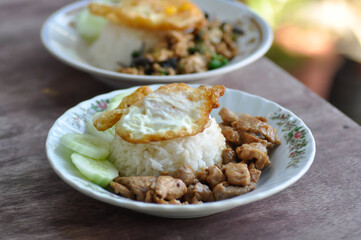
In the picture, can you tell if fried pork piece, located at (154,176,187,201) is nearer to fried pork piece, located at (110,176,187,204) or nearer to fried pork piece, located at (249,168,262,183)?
fried pork piece, located at (110,176,187,204)

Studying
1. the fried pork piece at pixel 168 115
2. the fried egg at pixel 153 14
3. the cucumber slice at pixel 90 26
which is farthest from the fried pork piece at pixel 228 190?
the cucumber slice at pixel 90 26

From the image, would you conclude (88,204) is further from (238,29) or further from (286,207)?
(238,29)

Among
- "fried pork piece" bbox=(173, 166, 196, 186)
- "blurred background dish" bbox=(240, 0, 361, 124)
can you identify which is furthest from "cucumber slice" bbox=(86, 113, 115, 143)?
"blurred background dish" bbox=(240, 0, 361, 124)

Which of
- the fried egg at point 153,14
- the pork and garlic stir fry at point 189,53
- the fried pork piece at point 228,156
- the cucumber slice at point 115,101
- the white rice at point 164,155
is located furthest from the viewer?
the fried egg at point 153,14

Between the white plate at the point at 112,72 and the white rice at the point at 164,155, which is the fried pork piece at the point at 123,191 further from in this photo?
the white plate at the point at 112,72

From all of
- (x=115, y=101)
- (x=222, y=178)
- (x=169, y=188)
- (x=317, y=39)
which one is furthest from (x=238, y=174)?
(x=317, y=39)

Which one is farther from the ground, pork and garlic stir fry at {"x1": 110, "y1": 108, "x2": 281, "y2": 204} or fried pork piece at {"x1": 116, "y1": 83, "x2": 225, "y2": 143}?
fried pork piece at {"x1": 116, "y1": 83, "x2": 225, "y2": 143}

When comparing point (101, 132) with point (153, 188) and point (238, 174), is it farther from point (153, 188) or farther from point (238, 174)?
point (238, 174)
